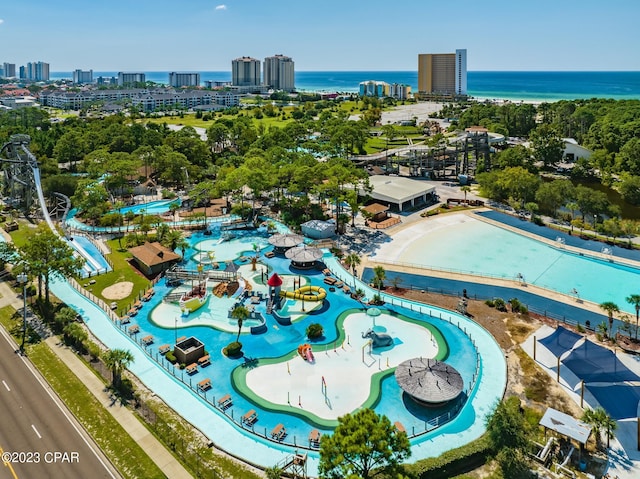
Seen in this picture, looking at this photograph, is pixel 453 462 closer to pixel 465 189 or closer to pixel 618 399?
pixel 618 399

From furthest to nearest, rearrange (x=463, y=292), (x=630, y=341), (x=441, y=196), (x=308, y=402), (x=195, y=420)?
(x=441, y=196)
(x=463, y=292)
(x=630, y=341)
(x=308, y=402)
(x=195, y=420)

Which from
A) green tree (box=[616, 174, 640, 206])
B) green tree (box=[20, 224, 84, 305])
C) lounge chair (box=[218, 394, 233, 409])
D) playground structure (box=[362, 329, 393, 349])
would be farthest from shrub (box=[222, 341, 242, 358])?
green tree (box=[616, 174, 640, 206])

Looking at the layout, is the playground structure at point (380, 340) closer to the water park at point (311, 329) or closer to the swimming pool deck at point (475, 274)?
the water park at point (311, 329)

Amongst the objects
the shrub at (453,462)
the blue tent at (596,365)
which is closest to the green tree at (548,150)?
the blue tent at (596,365)

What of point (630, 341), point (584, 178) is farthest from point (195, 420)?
point (584, 178)

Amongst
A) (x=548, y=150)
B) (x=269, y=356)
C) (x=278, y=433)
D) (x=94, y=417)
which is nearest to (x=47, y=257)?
(x=94, y=417)

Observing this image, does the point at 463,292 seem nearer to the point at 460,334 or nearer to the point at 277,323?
the point at 460,334
